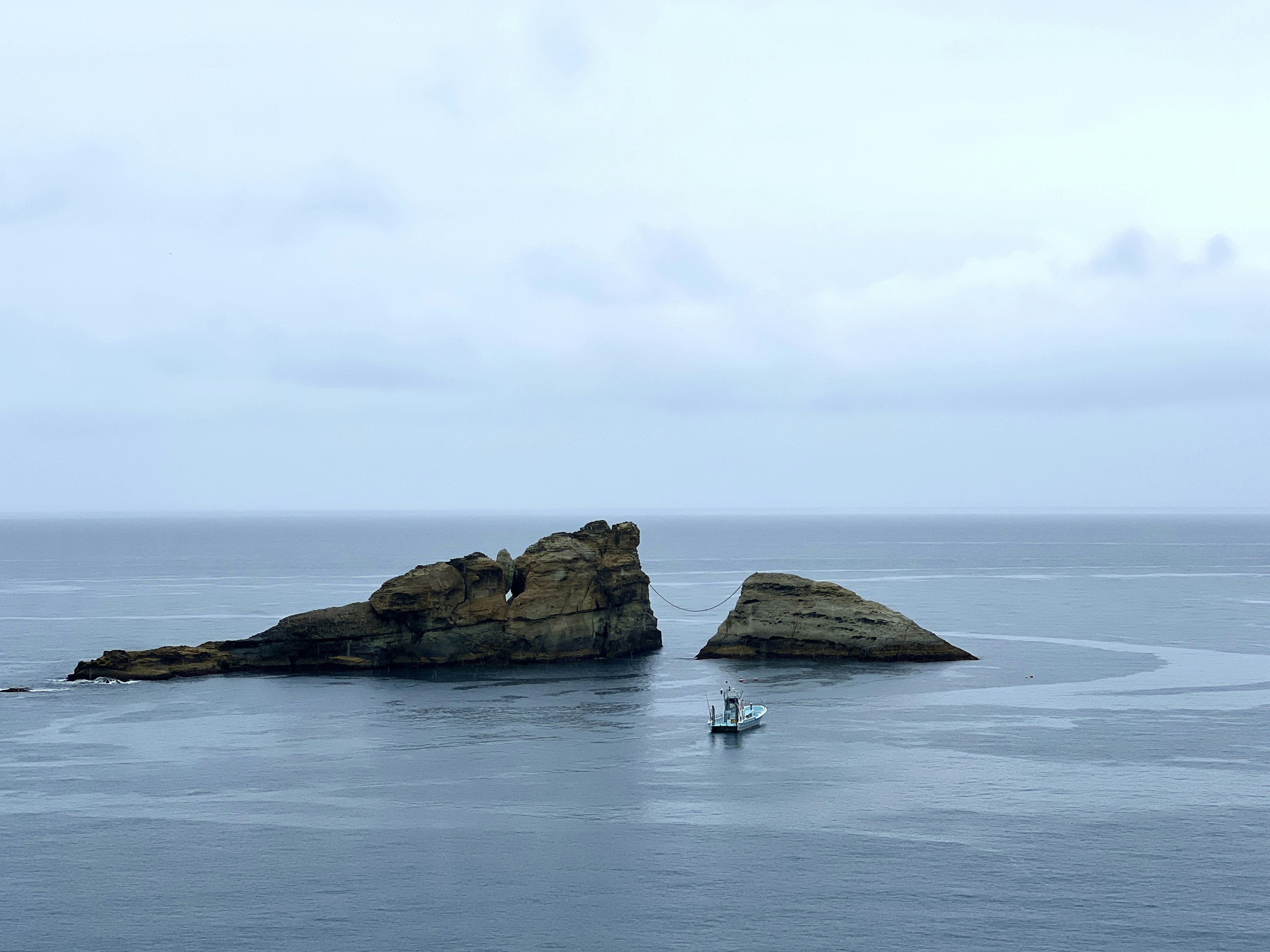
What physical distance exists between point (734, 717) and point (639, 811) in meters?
20.5

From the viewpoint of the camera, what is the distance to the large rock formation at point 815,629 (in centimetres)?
11131

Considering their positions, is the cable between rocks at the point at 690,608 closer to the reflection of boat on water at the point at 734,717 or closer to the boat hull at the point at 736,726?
the reflection of boat on water at the point at 734,717

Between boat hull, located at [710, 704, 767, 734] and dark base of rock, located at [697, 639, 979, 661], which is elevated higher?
dark base of rock, located at [697, 639, 979, 661]

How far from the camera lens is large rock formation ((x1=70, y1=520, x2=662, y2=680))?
346ft

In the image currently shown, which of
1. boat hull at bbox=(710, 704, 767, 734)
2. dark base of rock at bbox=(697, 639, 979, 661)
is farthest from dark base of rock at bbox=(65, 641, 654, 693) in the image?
boat hull at bbox=(710, 704, 767, 734)

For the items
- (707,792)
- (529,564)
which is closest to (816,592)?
(529,564)

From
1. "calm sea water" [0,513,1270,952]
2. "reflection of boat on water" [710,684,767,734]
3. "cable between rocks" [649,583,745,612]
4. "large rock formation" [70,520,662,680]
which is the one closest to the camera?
"calm sea water" [0,513,1270,952]

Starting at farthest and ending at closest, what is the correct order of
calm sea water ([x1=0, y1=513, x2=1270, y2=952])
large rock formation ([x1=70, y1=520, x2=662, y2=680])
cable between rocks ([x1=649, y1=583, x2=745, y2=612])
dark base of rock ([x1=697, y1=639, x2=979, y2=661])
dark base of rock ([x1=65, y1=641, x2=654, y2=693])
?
cable between rocks ([x1=649, y1=583, x2=745, y2=612]) → dark base of rock ([x1=697, y1=639, x2=979, y2=661]) → large rock formation ([x1=70, y1=520, x2=662, y2=680]) → dark base of rock ([x1=65, y1=641, x2=654, y2=693]) → calm sea water ([x1=0, y1=513, x2=1270, y2=952])

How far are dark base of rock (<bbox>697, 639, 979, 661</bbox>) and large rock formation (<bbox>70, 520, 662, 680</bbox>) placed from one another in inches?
387

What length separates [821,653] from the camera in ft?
371

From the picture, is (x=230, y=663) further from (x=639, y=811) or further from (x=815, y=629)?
(x=639, y=811)

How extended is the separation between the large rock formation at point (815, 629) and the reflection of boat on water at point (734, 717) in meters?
28.1

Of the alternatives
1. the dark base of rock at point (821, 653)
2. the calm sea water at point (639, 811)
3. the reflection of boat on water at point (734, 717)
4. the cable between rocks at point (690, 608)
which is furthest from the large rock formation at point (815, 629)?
the cable between rocks at point (690, 608)

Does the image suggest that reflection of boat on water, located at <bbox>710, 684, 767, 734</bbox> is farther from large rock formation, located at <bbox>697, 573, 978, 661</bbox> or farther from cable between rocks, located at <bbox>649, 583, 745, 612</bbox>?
cable between rocks, located at <bbox>649, 583, 745, 612</bbox>
